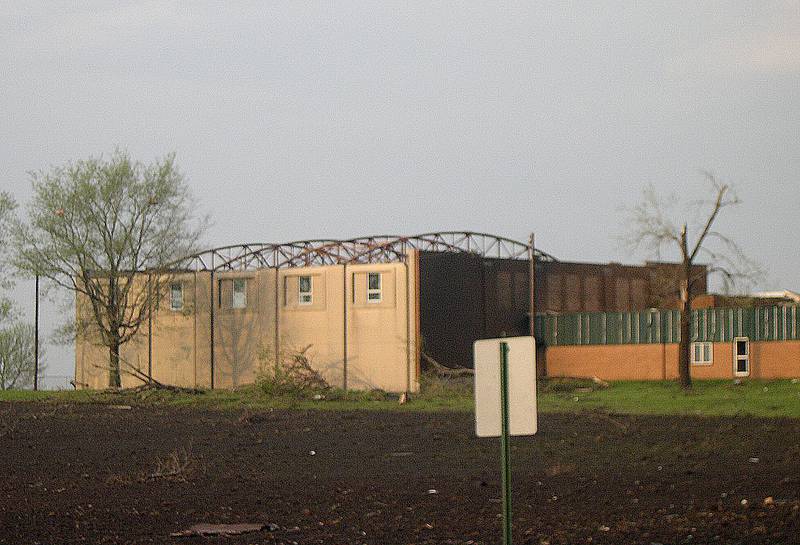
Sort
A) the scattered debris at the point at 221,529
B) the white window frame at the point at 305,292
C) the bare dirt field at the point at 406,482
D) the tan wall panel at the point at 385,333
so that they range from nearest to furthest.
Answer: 1. the bare dirt field at the point at 406,482
2. the scattered debris at the point at 221,529
3. the tan wall panel at the point at 385,333
4. the white window frame at the point at 305,292

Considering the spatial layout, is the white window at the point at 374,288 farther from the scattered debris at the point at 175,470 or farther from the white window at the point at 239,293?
the scattered debris at the point at 175,470

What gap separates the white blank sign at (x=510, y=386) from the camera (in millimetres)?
9023

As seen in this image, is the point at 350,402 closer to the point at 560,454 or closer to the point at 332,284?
the point at 332,284

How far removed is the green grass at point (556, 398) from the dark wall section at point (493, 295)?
602 cm

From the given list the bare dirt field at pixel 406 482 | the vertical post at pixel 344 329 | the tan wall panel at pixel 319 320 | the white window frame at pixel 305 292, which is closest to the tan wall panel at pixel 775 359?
the vertical post at pixel 344 329

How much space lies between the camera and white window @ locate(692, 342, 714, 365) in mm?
52625

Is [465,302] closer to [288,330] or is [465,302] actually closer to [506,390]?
[288,330]

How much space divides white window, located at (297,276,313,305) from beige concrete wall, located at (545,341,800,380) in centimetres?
1163

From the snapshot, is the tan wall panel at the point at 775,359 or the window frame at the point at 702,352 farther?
the window frame at the point at 702,352

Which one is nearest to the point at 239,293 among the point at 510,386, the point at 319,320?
the point at 319,320

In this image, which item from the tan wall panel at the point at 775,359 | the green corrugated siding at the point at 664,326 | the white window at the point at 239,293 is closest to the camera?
the tan wall panel at the point at 775,359

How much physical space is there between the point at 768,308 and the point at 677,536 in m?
39.9

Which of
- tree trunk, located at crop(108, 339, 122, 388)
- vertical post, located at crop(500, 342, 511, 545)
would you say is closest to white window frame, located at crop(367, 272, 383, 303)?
tree trunk, located at crop(108, 339, 122, 388)

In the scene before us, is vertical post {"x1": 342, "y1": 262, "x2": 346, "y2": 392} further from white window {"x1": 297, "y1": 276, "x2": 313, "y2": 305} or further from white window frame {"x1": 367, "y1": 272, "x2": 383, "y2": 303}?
white window {"x1": 297, "y1": 276, "x2": 313, "y2": 305}
